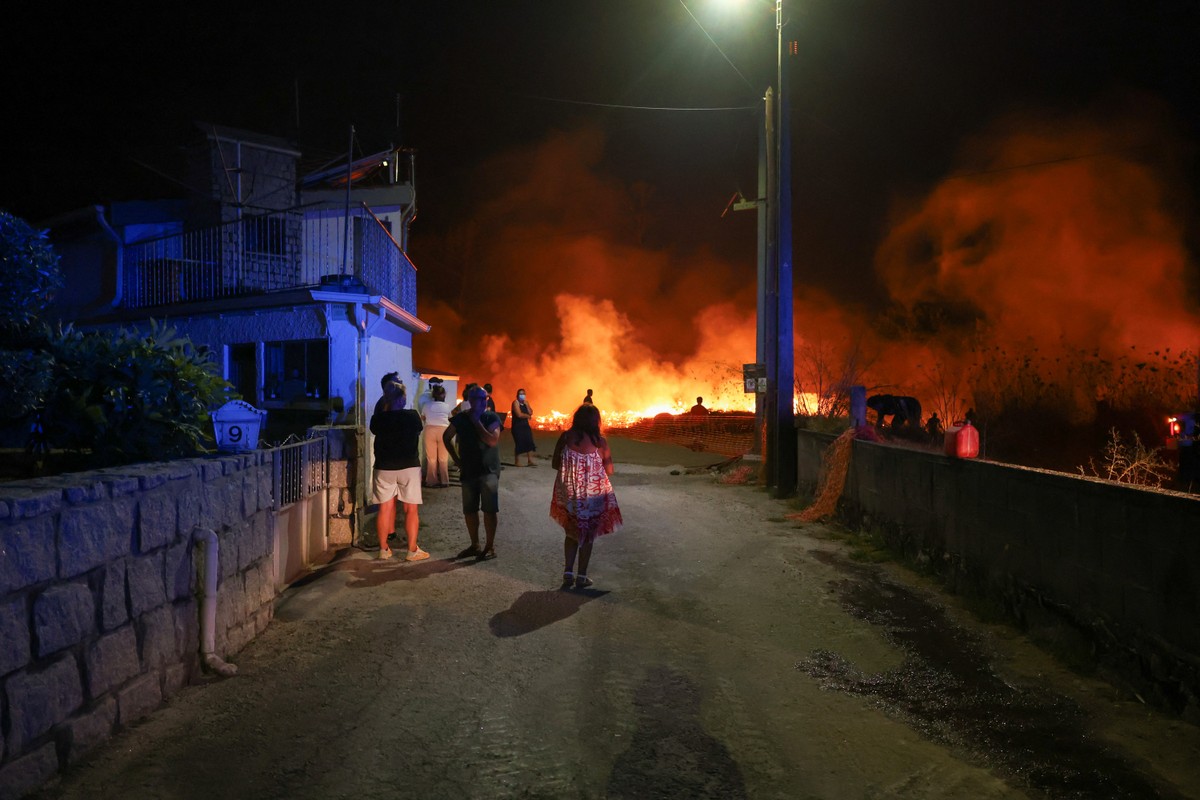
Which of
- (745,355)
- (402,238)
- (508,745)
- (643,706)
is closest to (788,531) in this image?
(643,706)

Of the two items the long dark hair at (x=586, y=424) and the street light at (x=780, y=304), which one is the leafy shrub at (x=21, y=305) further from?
A: the street light at (x=780, y=304)

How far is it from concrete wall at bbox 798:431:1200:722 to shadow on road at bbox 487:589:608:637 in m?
3.25

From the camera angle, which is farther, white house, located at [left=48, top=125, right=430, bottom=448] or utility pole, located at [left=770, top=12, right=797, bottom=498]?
utility pole, located at [left=770, top=12, right=797, bottom=498]

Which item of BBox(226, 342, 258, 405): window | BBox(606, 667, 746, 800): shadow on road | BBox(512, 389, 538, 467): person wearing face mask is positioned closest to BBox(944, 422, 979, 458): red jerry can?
BBox(606, 667, 746, 800): shadow on road

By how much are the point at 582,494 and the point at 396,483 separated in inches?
85.1

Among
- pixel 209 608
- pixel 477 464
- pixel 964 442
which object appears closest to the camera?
pixel 209 608

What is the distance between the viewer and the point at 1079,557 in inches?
213

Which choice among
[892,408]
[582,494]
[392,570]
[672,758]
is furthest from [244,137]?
[672,758]

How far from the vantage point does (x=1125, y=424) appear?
64.8 feet

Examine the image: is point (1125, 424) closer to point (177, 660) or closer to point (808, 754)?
point (808, 754)

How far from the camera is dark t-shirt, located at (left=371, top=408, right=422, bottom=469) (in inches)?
320

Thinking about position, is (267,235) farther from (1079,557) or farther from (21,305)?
(1079,557)

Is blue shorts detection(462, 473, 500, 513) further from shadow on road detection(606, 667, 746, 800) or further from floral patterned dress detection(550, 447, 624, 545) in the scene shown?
shadow on road detection(606, 667, 746, 800)

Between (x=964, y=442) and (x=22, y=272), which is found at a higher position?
(x=22, y=272)
